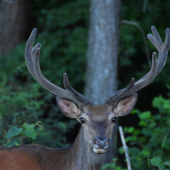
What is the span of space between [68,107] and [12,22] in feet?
21.1

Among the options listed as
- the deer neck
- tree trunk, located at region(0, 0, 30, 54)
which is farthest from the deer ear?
tree trunk, located at region(0, 0, 30, 54)

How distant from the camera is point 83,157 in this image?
4781 millimetres

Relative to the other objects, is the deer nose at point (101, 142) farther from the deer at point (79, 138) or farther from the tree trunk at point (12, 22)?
the tree trunk at point (12, 22)

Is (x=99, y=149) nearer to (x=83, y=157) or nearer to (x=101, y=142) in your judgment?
(x=101, y=142)

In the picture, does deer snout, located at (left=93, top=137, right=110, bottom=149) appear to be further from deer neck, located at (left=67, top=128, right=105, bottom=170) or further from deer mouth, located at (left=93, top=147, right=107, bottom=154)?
deer neck, located at (left=67, top=128, right=105, bottom=170)

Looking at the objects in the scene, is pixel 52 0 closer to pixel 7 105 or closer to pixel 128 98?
pixel 7 105

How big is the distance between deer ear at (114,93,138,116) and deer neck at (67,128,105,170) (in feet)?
2.15

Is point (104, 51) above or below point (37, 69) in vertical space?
above

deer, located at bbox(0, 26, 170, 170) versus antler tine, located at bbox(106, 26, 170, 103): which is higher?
antler tine, located at bbox(106, 26, 170, 103)

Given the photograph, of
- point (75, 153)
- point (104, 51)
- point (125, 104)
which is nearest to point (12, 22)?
point (104, 51)

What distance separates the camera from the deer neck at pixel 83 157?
471 centimetres

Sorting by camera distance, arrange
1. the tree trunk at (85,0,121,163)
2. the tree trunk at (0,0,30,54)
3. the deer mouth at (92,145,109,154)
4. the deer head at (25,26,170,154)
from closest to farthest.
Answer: the deer mouth at (92,145,109,154), the deer head at (25,26,170,154), the tree trunk at (85,0,121,163), the tree trunk at (0,0,30,54)

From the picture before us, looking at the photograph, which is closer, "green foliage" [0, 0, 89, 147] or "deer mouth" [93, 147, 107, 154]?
"deer mouth" [93, 147, 107, 154]

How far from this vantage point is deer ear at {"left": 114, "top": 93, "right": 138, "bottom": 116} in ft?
16.9
